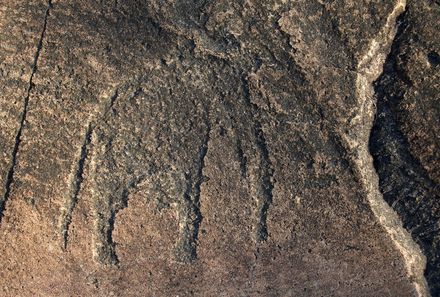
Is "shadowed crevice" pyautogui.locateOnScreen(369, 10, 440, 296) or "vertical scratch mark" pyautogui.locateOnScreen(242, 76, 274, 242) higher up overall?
"shadowed crevice" pyautogui.locateOnScreen(369, 10, 440, 296)

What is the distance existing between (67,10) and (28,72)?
193mm

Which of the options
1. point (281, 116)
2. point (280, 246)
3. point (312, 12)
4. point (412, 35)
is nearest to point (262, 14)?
point (312, 12)

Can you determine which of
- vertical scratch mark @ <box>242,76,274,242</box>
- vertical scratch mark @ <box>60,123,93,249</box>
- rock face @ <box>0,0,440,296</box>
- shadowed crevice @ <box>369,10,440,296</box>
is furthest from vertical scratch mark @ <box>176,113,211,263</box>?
shadowed crevice @ <box>369,10,440,296</box>

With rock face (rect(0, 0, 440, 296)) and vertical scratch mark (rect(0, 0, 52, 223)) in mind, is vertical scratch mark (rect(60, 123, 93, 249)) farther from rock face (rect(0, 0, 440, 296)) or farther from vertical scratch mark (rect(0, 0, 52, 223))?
vertical scratch mark (rect(0, 0, 52, 223))

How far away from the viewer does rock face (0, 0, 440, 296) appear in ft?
5.16

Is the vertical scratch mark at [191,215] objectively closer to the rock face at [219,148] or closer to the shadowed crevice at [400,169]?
the rock face at [219,148]

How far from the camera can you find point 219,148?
5.30ft

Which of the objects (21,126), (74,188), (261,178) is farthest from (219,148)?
(21,126)

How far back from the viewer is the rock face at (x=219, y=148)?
1.57 meters

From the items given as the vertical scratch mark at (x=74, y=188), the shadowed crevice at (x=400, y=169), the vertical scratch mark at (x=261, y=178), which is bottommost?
the vertical scratch mark at (x=74, y=188)

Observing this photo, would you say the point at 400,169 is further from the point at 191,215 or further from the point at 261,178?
the point at 191,215

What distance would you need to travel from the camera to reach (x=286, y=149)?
1612 mm

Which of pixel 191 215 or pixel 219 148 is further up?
pixel 219 148

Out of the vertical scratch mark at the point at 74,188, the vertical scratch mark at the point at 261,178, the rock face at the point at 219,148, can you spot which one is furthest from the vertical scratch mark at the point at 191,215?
the vertical scratch mark at the point at 74,188
